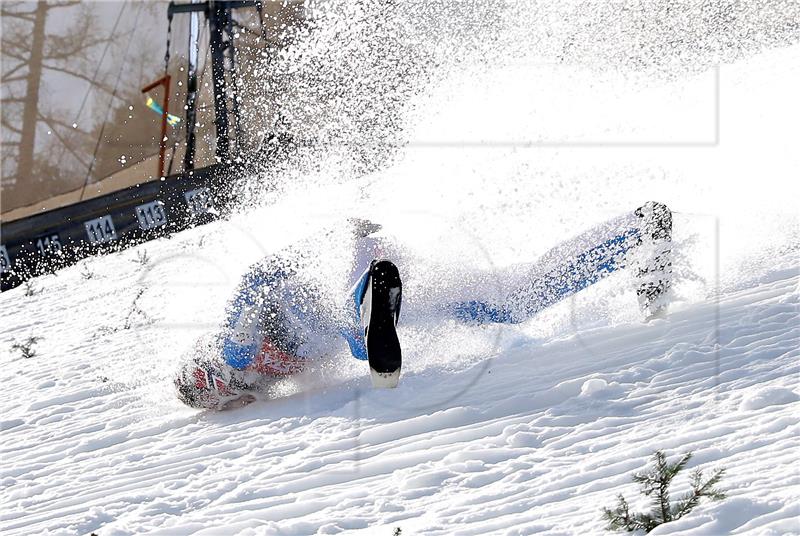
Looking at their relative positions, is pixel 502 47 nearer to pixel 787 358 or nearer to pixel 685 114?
pixel 685 114

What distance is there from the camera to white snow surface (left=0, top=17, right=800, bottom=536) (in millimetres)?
3033

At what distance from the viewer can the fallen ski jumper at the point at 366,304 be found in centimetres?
372

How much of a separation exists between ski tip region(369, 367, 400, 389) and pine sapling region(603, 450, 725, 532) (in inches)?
49.5

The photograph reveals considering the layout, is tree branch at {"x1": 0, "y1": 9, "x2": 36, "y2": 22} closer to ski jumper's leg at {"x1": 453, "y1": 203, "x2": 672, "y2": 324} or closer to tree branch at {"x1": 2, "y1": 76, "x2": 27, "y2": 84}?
tree branch at {"x1": 2, "y1": 76, "x2": 27, "y2": 84}

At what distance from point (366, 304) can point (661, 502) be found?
5.05 ft

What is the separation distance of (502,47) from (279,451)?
22.5 feet

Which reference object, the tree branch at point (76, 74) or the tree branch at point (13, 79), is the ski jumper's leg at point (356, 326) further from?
the tree branch at point (76, 74)

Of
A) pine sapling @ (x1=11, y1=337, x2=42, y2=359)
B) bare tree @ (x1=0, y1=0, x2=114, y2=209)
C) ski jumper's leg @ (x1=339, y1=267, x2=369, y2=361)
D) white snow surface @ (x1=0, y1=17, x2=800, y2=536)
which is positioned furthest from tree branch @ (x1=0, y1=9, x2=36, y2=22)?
ski jumper's leg @ (x1=339, y1=267, x2=369, y2=361)

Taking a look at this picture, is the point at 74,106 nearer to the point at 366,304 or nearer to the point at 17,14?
the point at 17,14

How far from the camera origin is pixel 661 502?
103 inches

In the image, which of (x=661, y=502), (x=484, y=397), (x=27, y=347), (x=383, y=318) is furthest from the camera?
(x=27, y=347)

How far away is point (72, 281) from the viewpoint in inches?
351

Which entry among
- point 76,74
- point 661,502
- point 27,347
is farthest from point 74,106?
point 661,502

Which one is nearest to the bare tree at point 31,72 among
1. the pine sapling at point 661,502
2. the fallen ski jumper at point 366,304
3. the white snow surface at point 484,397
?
the white snow surface at point 484,397
